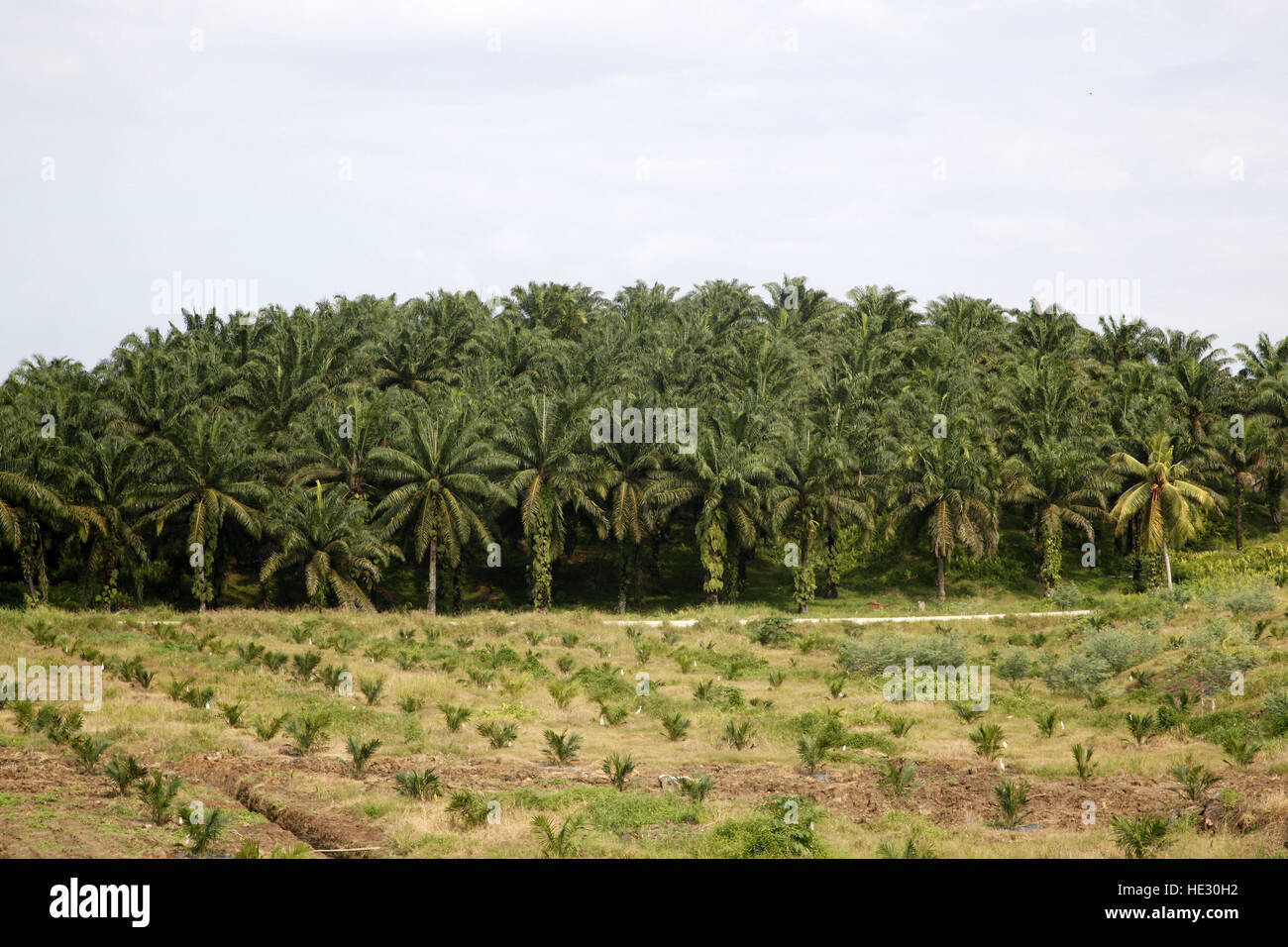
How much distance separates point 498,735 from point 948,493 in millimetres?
34961

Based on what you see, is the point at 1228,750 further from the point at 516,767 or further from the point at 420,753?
the point at 420,753

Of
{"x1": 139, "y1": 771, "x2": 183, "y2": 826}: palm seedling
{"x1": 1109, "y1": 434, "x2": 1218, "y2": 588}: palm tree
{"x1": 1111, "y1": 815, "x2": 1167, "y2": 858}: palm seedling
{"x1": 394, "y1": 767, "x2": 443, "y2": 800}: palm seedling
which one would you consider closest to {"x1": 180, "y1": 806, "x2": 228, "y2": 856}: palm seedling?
{"x1": 139, "y1": 771, "x2": 183, "y2": 826}: palm seedling

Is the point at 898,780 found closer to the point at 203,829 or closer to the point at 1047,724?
the point at 1047,724

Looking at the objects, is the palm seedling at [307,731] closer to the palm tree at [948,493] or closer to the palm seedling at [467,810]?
the palm seedling at [467,810]

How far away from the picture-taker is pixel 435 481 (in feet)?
162

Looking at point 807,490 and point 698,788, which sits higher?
point 807,490

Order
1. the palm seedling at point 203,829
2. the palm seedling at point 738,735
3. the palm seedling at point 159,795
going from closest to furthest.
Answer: the palm seedling at point 203,829, the palm seedling at point 159,795, the palm seedling at point 738,735

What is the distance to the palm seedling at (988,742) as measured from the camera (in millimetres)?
23578

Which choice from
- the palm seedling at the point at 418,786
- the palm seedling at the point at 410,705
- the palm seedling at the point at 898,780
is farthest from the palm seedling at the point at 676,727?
the palm seedling at the point at 418,786

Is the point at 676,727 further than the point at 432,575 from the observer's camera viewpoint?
No

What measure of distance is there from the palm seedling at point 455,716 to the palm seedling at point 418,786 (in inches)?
235

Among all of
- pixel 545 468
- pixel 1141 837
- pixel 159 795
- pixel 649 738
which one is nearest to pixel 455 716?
pixel 649 738
